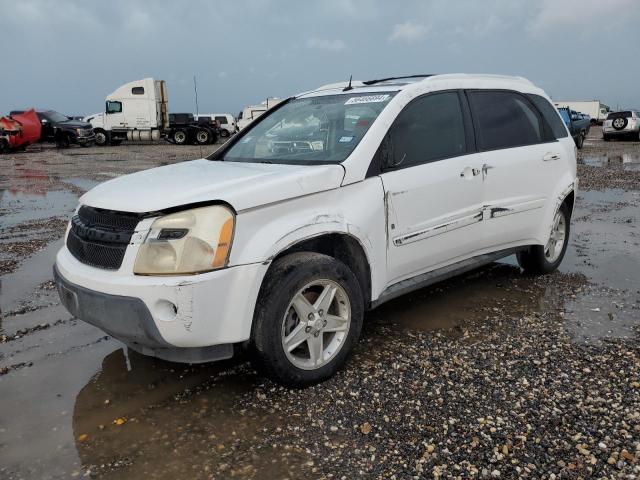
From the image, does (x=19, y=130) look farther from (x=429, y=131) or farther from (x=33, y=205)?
(x=429, y=131)

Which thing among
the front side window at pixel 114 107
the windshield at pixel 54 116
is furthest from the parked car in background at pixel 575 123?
the windshield at pixel 54 116

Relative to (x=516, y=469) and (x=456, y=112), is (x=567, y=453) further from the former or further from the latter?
(x=456, y=112)

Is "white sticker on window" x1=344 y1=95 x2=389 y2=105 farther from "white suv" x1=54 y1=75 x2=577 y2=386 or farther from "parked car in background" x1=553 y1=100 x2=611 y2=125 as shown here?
"parked car in background" x1=553 y1=100 x2=611 y2=125

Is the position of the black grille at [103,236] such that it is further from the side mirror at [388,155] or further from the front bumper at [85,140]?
the front bumper at [85,140]

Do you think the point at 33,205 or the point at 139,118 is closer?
the point at 33,205

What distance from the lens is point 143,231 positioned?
9.10 feet

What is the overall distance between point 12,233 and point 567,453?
7.08 meters

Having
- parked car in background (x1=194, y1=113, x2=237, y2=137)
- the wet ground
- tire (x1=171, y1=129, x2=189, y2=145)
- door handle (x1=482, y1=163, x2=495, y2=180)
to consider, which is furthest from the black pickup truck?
door handle (x1=482, y1=163, x2=495, y2=180)

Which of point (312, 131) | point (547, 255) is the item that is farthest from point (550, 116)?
point (312, 131)

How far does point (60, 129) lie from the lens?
26.2m

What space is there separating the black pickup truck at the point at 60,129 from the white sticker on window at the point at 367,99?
84.0ft

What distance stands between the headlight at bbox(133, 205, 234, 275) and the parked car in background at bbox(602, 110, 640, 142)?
28230 mm

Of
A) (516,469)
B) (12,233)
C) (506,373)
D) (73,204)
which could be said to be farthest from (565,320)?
(73,204)

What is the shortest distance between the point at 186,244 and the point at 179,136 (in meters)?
28.5
